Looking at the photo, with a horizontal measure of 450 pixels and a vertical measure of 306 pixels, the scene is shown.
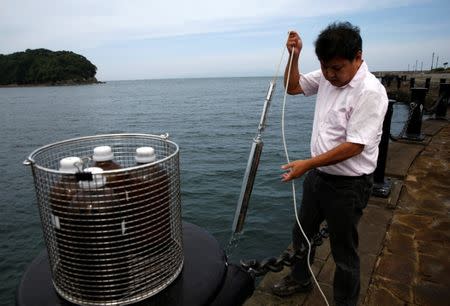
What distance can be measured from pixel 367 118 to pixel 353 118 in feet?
0.27

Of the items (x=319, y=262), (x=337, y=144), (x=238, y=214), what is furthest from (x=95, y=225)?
(x=319, y=262)

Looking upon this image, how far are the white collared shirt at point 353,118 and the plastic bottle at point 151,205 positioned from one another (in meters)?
1.31

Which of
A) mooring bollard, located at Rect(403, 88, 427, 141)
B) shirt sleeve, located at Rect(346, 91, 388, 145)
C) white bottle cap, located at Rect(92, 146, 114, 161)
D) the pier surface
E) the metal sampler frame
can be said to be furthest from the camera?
mooring bollard, located at Rect(403, 88, 427, 141)

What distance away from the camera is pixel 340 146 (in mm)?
2119

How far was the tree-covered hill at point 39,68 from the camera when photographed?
12925cm

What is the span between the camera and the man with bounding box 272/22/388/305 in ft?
6.86

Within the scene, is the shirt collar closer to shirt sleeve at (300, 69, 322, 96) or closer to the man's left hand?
shirt sleeve at (300, 69, 322, 96)

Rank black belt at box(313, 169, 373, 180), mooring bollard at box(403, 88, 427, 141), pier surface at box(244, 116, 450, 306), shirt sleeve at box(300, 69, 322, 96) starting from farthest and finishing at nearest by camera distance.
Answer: mooring bollard at box(403, 88, 427, 141) → pier surface at box(244, 116, 450, 306) → shirt sleeve at box(300, 69, 322, 96) → black belt at box(313, 169, 373, 180)

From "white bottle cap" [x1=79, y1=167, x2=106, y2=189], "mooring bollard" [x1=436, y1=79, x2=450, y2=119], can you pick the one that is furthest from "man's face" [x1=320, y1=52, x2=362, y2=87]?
"mooring bollard" [x1=436, y1=79, x2=450, y2=119]

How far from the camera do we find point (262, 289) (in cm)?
312

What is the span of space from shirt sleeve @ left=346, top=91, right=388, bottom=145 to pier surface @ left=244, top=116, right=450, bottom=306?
1633 millimetres

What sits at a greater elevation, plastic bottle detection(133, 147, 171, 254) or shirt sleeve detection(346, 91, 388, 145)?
shirt sleeve detection(346, 91, 388, 145)

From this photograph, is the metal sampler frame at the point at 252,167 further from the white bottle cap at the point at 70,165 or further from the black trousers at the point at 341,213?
the white bottle cap at the point at 70,165

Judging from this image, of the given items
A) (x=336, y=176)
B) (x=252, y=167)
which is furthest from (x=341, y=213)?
(x=252, y=167)
